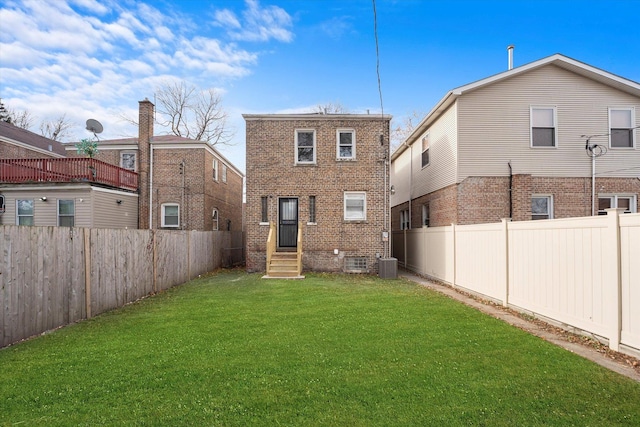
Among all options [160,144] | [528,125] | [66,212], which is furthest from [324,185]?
[66,212]

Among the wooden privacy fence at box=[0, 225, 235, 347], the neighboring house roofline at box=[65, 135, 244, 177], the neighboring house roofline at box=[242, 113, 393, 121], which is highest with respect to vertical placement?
the neighboring house roofline at box=[242, 113, 393, 121]

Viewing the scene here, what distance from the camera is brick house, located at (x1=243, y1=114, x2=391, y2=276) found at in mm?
14242

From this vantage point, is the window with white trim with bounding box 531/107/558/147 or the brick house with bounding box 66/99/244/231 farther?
the brick house with bounding box 66/99/244/231

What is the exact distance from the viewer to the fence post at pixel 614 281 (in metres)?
4.58

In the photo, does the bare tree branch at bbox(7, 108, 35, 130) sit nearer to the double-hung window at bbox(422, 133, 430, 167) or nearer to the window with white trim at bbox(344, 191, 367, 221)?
the window with white trim at bbox(344, 191, 367, 221)

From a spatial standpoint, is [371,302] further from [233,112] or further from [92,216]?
[233,112]

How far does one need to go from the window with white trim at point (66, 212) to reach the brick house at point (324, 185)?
797 centimetres

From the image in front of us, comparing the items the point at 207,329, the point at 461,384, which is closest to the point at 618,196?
the point at 461,384

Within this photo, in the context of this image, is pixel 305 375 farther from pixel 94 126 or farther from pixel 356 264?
pixel 94 126

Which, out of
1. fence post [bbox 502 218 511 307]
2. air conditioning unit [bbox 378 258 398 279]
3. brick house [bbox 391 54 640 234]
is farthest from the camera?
air conditioning unit [bbox 378 258 398 279]

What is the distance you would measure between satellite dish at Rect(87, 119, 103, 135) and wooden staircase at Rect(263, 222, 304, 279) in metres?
12.5

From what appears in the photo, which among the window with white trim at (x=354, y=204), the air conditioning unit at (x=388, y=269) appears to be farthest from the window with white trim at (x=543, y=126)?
the air conditioning unit at (x=388, y=269)

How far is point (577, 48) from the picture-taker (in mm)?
16516

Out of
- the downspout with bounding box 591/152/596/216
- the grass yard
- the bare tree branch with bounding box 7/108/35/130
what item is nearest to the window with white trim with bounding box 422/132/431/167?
the downspout with bounding box 591/152/596/216
